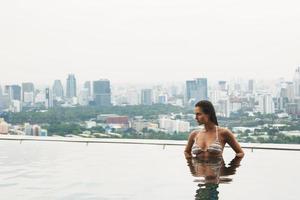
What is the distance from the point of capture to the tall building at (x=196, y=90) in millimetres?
12969

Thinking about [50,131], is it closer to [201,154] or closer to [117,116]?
[117,116]

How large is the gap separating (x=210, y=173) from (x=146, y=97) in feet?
29.4

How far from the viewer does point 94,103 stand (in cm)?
1392

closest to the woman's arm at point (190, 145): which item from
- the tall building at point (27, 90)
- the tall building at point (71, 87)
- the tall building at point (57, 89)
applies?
the tall building at point (71, 87)

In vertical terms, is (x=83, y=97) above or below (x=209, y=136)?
above

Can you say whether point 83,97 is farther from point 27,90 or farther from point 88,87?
point 27,90

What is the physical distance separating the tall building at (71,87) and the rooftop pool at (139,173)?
23.3 ft

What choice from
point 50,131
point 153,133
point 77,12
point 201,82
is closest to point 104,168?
point 153,133

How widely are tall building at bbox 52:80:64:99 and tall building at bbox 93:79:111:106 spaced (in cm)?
95

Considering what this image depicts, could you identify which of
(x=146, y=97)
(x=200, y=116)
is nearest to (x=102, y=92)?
(x=146, y=97)

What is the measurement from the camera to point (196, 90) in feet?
43.6

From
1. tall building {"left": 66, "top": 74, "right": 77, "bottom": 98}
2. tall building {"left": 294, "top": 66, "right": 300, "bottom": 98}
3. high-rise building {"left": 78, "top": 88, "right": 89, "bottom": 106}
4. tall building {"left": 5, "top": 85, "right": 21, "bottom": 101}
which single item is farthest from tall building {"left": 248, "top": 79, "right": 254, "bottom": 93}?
tall building {"left": 5, "top": 85, "right": 21, "bottom": 101}

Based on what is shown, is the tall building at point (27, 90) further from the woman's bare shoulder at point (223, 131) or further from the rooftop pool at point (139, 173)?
the woman's bare shoulder at point (223, 131)

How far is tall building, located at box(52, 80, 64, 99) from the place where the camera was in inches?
580
